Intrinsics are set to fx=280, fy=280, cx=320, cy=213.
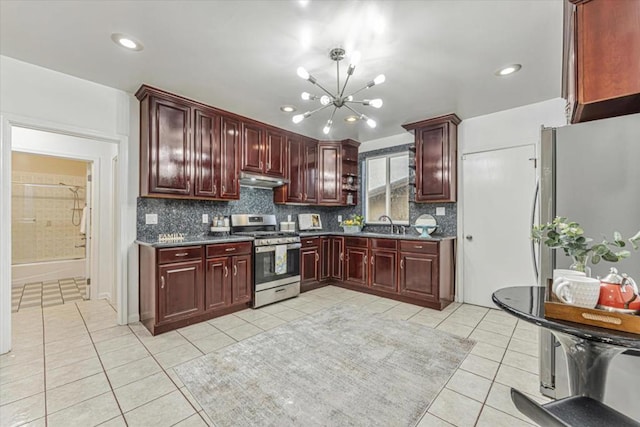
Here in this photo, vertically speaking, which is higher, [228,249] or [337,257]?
[228,249]

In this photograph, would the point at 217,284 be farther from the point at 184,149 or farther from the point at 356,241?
the point at 356,241

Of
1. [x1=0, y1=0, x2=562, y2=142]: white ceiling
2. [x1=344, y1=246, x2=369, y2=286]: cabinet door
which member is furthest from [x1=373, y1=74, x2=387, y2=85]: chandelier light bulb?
[x1=344, y1=246, x2=369, y2=286]: cabinet door

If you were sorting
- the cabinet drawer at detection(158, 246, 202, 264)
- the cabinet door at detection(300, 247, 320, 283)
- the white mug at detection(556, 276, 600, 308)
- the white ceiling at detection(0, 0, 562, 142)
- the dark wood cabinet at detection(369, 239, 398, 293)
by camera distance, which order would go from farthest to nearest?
the cabinet door at detection(300, 247, 320, 283) < the dark wood cabinet at detection(369, 239, 398, 293) < the cabinet drawer at detection(158, 246, 202, 264) < the white ceiling at detection(0, 0, 562, 142) < the white mug at detection(556, 276, 600, 308)

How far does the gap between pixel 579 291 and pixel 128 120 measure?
13.0ft

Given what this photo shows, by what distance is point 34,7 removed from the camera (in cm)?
186

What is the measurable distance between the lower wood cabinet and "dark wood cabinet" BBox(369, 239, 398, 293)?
185 cm

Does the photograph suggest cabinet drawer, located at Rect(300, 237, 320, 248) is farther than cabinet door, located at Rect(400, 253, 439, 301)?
Yes

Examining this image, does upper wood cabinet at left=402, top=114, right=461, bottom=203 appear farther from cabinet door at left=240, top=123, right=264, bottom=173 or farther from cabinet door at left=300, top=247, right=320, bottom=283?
cabinet door at left=240, top=123, right=264, bottom=173

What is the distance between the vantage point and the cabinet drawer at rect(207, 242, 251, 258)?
3.18 metres

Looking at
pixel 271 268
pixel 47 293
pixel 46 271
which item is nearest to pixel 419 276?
pixel 271 268

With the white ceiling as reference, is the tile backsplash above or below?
below

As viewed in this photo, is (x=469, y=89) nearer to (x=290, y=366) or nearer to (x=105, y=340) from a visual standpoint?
(x=290, y=366)

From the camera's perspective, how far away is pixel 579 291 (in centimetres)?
105

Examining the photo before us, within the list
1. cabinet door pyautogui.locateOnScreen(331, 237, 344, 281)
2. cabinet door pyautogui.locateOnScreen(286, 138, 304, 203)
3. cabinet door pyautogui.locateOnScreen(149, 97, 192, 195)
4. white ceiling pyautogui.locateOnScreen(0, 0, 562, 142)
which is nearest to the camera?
white ceiling pyautogui.locateOnScreen(0, 0, 562, 142)
